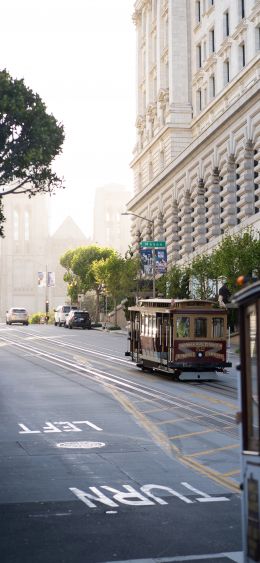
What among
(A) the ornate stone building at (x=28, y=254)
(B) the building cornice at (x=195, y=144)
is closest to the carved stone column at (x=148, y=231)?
(B) the building cornice at (x=195, y=144)

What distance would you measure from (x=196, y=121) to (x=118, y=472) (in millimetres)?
68077

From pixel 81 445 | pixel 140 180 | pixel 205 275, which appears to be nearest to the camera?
pixel 81 445

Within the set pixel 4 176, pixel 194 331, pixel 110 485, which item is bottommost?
pixel 110 485

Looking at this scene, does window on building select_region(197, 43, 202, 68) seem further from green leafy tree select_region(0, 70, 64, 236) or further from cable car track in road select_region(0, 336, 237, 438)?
cable car track in road select_region(0, 336, 237, 438)

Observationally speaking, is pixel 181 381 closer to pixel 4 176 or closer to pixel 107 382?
pixel 107 382

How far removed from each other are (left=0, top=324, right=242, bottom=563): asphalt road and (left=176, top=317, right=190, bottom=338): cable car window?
1877 millimetres

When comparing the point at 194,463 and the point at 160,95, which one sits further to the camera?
the point at 160,95

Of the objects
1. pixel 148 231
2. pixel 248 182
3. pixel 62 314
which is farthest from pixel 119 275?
pixel 248 182

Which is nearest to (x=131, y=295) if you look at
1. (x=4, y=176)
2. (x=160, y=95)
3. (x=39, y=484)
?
(x=160, y=95)

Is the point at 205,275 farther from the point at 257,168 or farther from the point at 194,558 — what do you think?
the point at 194,558

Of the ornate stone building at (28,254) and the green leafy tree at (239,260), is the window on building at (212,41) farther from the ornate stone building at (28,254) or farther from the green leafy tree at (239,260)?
the ornate stone building at (28,254)

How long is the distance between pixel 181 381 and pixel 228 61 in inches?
1748

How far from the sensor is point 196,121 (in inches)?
3157

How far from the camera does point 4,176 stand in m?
40.4
